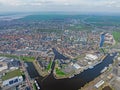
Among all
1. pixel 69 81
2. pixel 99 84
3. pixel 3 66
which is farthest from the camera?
pixel 3 66

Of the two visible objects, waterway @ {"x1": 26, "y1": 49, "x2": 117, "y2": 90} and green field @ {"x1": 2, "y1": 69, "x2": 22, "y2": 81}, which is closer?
waterway @ {"x1": 26, "y1": 49, "x2": 117, "y2": 90}

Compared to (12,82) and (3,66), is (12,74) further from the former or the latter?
(3,66)

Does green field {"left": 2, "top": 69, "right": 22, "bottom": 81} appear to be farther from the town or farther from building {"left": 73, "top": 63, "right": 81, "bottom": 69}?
Answer: building {"left": 73, "top": 63, "right": 81, "bottom": 69}

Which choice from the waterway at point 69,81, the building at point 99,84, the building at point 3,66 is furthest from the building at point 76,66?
the building at point 3,66

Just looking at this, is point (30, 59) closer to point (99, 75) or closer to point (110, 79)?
point (99, 75)

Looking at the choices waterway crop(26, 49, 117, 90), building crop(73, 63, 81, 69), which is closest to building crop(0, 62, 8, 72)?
waterway crop(26, 49, 117, 90)

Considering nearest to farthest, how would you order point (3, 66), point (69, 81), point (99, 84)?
point (99, 84), point (69, 81), point (3, 66)

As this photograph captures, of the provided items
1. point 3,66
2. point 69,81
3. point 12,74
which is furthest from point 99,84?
point 3,66

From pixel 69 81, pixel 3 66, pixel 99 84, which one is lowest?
pixel 69 81

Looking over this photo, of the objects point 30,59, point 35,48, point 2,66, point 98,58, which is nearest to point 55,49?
point 35,48

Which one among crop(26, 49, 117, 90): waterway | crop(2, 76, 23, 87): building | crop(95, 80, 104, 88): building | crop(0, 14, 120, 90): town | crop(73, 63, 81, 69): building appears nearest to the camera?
crop(95, 80, 104, 88): building

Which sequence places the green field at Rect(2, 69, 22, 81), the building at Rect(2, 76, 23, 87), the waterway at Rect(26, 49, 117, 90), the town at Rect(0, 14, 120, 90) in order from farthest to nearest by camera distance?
the green field at Rect(2, 69, 22, 81), the town at Rect(0, 14, 120, 90), the building at Rect(2, 76, 23, 87), the waterway at Rect(26, 49, 117, 90)
